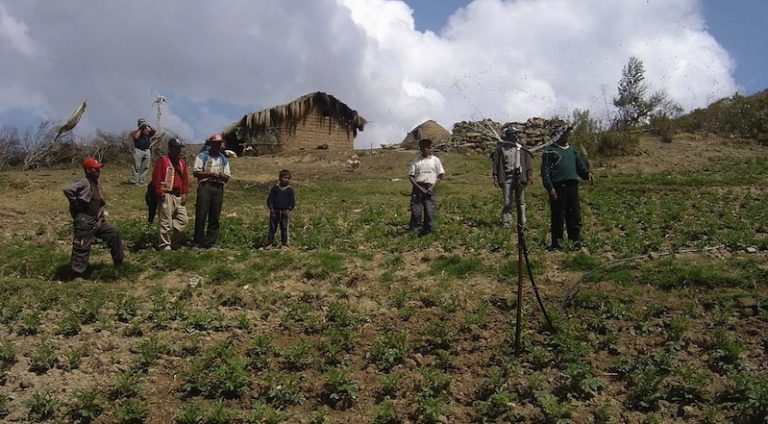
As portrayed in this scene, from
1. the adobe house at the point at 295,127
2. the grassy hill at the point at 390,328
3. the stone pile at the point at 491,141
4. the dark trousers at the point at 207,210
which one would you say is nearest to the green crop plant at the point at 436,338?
the grassy hill at the point at 390,328

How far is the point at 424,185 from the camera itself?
999cm

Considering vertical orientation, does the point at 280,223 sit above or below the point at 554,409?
above

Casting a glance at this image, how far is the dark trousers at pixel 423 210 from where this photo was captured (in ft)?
32.4

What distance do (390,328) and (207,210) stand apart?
13.1 ft

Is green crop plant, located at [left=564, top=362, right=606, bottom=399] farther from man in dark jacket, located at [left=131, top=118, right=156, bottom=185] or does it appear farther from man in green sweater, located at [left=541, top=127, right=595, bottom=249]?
man in dark jacket, located at [left=131, top=118, right=156, bottom=185]

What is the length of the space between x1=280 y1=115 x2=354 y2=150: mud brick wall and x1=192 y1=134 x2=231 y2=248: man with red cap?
56.1 feet

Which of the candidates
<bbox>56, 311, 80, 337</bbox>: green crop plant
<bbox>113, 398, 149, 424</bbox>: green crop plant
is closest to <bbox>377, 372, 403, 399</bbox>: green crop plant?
<bbox>113, 398, 149, 424</bbox>: green crop plant

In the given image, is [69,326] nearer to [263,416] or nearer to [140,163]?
[263,416]

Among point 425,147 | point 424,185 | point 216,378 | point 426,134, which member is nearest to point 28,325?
point 216,378

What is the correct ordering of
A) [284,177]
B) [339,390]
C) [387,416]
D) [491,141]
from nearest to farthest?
[387,416] < [339,390] < [284,177] < [491,141]

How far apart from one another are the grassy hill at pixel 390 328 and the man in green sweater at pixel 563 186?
0.42m

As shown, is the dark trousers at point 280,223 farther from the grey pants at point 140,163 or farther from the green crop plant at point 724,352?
the grey pants at point 140,163

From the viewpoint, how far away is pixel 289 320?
6672 millimetres

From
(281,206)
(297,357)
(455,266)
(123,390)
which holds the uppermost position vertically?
(281,206)
